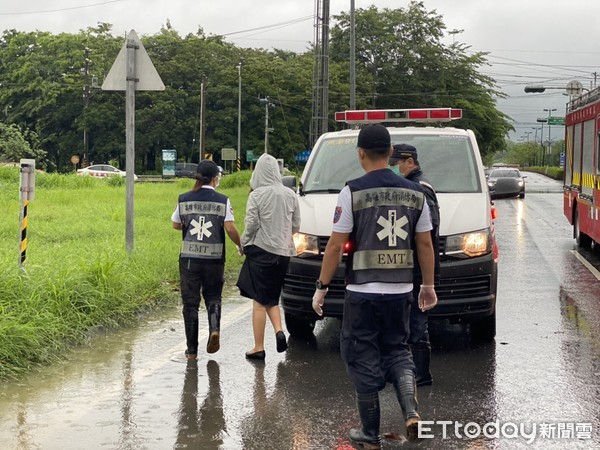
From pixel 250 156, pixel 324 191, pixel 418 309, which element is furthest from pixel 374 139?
pixel 250 156

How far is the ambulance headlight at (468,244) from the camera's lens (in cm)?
736

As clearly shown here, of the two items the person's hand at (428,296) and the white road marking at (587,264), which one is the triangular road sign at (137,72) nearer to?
the person's hand at (428,296)

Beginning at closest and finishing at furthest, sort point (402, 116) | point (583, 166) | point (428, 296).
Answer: point (428, 296) → point (402, 116) → point (583, 166)

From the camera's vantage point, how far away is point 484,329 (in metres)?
7.95

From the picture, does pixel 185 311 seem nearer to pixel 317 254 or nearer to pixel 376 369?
pixel 317 254

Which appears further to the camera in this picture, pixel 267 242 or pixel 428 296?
pixel 267 242

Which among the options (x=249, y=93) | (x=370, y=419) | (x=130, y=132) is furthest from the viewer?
(x=249, y=93)

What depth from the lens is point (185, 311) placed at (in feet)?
24.3

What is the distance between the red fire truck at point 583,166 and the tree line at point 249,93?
165ft

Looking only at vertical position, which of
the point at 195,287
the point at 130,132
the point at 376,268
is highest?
the point at 130,132

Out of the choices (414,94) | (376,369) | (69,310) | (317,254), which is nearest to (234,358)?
(317,254)

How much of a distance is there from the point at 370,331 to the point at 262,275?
2438mm

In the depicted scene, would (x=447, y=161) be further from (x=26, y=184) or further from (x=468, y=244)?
(x=26, y=184)

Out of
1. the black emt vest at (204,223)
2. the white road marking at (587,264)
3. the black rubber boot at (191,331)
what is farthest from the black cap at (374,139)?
the white road marking at (587,264)
